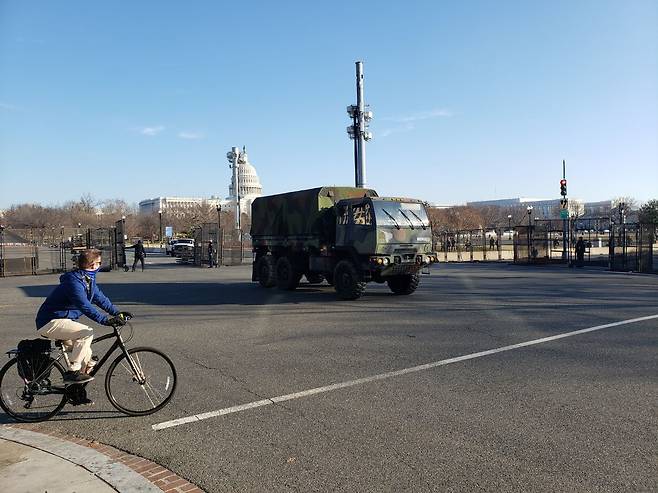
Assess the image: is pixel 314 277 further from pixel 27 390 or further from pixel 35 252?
pixel 35 252

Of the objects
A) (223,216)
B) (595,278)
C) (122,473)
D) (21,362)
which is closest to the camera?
(122,473)

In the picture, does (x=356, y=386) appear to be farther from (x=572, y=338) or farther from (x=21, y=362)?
(x=572, y=338)

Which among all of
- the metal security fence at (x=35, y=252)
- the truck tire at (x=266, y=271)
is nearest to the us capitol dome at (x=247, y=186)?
the metal security fence at (x=35, y=252)

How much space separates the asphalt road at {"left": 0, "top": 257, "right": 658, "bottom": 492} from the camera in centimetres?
424

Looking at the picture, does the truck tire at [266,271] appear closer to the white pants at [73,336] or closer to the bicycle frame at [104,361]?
the bicycle frame at [104,361]

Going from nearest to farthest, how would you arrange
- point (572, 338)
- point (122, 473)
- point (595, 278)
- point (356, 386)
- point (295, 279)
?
point (122, 473) → point (356, 386) → point (572, 338) → point (295, 279) → point (595, 278)

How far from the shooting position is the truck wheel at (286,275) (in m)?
17.3

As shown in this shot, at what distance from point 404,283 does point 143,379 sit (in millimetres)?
10826

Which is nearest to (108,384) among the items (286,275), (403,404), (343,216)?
(403,404)

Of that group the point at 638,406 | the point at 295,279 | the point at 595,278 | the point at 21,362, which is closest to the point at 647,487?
the point at 638,406

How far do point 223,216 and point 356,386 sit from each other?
96.1m

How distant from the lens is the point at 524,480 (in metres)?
4.06

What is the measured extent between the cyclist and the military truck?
29.1 ft

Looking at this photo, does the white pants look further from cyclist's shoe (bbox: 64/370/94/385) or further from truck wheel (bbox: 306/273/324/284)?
truck wheel (bbox: 306/273/324/284)
